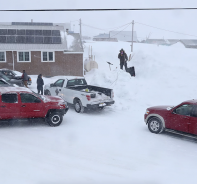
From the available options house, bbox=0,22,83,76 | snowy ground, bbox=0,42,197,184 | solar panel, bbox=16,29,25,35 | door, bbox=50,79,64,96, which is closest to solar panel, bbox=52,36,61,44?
house, bbox=0,22,83,76

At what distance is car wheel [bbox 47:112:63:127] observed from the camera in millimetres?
10164

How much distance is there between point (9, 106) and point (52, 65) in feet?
58.0

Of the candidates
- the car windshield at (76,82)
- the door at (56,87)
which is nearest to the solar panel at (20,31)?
the door at (56,87)

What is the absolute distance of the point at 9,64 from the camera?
2578 cm

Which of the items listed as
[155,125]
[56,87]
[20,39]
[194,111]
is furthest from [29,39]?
[194,111]

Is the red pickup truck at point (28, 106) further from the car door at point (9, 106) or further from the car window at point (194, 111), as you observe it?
the car window at point (194, 111)

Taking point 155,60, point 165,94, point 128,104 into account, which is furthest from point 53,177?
point 155,60

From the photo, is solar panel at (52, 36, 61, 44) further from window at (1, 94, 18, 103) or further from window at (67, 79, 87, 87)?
window at (1, 94, 18, 103)

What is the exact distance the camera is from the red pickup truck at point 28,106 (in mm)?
9461

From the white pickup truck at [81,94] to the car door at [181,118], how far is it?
4123 millimetres

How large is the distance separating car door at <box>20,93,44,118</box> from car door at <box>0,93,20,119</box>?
0.66ft

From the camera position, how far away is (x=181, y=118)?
8.90 m

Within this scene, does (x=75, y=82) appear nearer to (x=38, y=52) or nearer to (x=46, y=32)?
(x=38, y=52)

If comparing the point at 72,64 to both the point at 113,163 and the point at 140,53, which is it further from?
the point at 113,163
